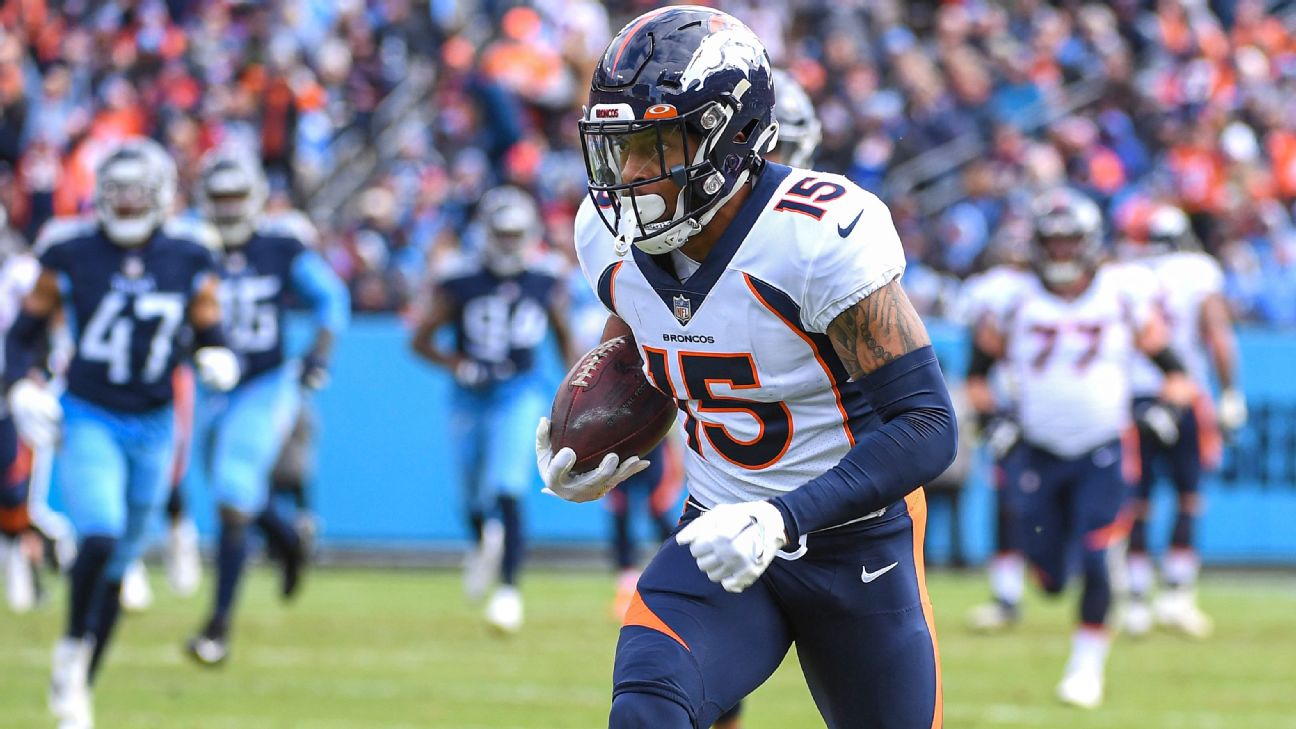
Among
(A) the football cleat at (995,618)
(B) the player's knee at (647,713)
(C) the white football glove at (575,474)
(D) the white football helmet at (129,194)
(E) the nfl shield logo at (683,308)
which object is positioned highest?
(E) the nfl shield logo at (683,308)

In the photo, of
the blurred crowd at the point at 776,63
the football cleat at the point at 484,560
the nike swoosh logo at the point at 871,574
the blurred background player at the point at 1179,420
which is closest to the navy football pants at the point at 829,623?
the nike swoosh logo at the point at 871,574

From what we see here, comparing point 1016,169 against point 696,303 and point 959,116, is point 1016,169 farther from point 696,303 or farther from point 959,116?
point 696,303

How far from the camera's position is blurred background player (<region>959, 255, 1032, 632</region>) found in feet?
27.8

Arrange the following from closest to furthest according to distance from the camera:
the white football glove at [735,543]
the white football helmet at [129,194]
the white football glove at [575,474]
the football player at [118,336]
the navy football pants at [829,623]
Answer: the white football glove at [735,543] < the navy football pants at [829,623] < the white football glove at [575,474] < the football player at [118,336] < the white football helmet at [129,194]

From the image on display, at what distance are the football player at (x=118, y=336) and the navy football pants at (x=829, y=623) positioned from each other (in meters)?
3.41

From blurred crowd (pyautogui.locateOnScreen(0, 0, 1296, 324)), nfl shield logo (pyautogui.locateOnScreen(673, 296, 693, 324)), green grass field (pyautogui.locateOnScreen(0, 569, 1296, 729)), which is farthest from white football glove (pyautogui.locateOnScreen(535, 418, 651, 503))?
blurred crowd (pyautogui.locateOnScreen(0, 0, 1296, 324))

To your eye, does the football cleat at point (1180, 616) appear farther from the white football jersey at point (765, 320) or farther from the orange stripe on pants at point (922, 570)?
the white football jersey at point (765, 320)

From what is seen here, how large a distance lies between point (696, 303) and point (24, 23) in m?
14.5

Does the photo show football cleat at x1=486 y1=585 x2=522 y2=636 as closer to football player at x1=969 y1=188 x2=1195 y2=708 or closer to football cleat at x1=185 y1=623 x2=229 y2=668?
football cleat at x1=185 y1=623 x2=229 y2=668

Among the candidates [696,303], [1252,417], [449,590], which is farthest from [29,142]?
[696,303]

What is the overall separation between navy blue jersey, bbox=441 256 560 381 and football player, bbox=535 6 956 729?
5.97m

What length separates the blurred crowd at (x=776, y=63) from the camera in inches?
539

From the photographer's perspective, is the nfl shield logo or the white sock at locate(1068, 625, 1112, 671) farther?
the white sock at locate(1068, 625, 1112, 671)

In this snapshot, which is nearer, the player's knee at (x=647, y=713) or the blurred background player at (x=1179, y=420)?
the player's knee at (x=647, y=713)
